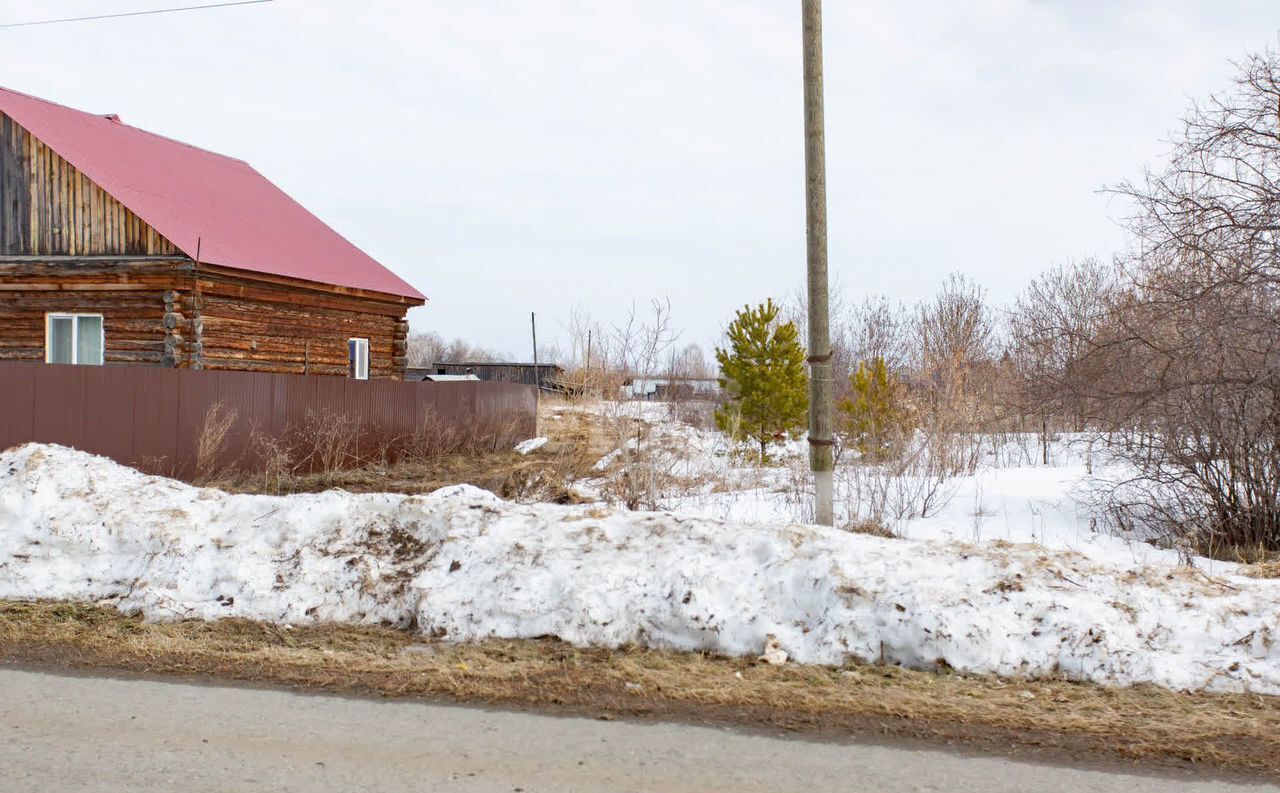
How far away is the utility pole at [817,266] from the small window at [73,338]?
15.5 m

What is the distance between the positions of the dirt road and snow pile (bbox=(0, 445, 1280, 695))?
148 cm

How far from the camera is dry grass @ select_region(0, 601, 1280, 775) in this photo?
4.71m

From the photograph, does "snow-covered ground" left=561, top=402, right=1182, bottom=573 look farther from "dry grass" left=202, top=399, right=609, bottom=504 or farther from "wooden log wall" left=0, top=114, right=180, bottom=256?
"wooden log wall" left=0, top=114, right=180, bottom=256

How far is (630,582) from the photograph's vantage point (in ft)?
22.0

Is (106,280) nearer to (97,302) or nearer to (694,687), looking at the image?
(97,302)

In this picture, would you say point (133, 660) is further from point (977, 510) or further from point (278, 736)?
point (977, 510)

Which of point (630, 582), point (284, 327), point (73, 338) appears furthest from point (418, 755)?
point (284, 327)

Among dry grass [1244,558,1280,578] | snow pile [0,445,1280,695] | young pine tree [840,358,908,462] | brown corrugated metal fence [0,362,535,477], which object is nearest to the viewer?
snow pile [0,445,1280,695]

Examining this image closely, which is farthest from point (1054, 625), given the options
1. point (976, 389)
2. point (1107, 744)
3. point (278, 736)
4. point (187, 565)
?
point (976, 389)

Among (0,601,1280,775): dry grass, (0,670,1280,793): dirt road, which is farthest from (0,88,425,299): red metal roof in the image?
(0,670,1280,793): dirt road

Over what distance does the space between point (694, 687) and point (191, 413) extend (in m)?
12.2

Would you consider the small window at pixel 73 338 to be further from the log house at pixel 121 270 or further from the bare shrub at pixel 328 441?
the bare shrub at pixel 328 441

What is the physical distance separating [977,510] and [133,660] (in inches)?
354

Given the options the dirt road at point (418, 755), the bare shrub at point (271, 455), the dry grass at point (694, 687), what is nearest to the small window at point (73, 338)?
the bare shrub at point (271, 455)
